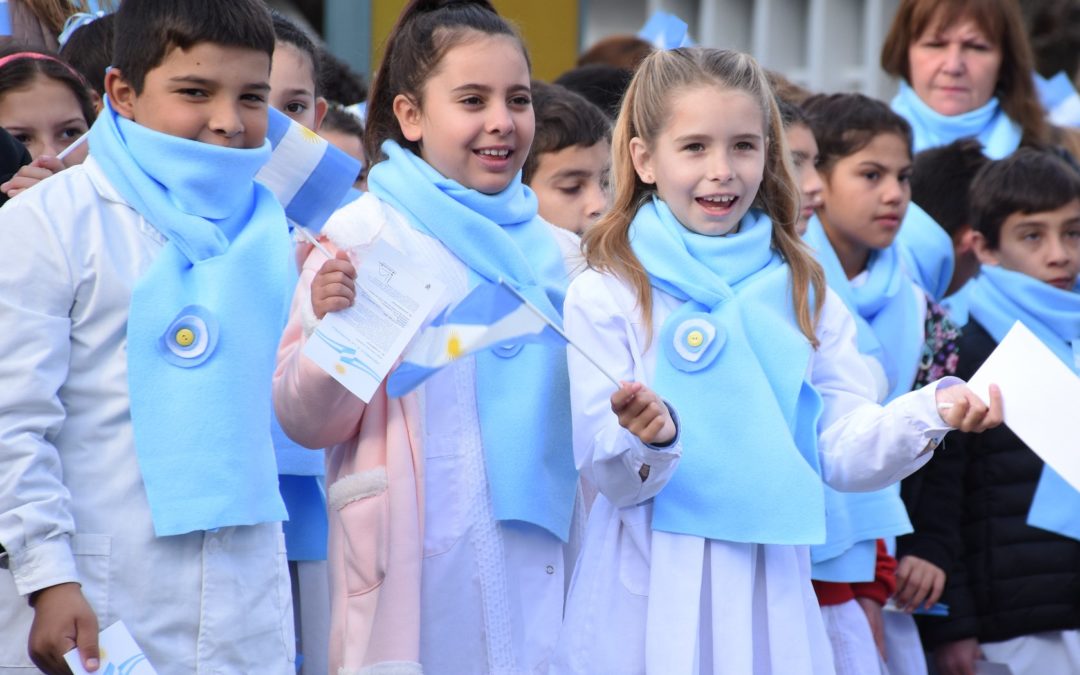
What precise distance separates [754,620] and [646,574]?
0.25 meters

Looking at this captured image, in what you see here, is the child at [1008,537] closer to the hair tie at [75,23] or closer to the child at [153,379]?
the child at [153,379]

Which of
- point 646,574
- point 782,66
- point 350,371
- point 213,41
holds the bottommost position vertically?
point 646,574

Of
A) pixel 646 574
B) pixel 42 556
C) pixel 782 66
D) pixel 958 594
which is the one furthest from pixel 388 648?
pixel 782 66

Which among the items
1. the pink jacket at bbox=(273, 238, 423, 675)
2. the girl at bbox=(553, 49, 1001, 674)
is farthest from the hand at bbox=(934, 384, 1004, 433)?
the pink jacket at bbox=(273, 238, 423, 675)

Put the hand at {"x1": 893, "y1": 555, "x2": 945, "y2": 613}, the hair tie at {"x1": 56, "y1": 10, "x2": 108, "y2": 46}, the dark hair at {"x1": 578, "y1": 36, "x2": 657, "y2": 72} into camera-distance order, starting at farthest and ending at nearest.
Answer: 1. the dark hair at {"x1": 578, "y1": 36, "x2": 657, "y2": 72}
2. the hand at {"x1": 893, "y1": 555, "x2": 945, "y2": 613}
3. the hair tie at {"x1": 56, "y1": 10, "x2": 108, "y2": 46}

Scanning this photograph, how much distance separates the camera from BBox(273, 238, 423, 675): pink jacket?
3.42 meters

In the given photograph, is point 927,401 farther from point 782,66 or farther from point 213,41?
point 782,66

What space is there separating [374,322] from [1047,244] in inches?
114

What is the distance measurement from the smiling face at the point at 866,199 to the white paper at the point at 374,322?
203 centimetres

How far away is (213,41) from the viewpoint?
10.9 feet

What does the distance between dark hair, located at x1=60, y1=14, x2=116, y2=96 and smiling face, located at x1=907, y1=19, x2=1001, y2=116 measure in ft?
11.0

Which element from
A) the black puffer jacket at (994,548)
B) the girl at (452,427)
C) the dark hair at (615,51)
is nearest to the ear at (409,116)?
the girl at (452,427)

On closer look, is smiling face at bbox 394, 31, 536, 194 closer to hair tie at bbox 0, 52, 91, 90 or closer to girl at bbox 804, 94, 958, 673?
hair tie at bbox 0, 52, 91, 90

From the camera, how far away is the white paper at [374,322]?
10.5 feet
